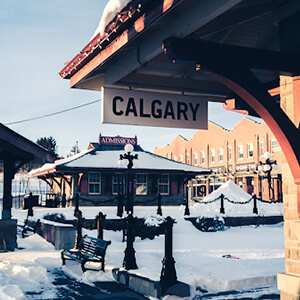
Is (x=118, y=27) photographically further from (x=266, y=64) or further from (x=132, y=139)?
(x=132, y=139)

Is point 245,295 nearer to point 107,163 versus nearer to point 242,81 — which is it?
point 242,81

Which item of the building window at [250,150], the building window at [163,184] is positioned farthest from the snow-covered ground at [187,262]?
the building window at [250,150]

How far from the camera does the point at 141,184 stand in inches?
1245

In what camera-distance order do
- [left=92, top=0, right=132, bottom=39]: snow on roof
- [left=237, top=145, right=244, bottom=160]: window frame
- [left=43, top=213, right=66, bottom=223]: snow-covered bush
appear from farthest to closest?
[left=237, top=145, right=244, bottom=160]: window frame, [left=43, top=213, right=66, bottom=223]: snow-covered bush, [left=92, top=0, right=132, bottom=39]: snow on roof

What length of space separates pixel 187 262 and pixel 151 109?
5733 mm

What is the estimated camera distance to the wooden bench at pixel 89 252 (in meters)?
9.71

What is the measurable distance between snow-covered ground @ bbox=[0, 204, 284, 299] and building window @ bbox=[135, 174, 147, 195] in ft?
41.2

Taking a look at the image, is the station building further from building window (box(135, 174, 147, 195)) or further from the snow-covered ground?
the snow-covered ground

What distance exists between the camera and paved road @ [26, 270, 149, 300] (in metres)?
7.88

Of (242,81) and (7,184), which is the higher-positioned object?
(242,81)

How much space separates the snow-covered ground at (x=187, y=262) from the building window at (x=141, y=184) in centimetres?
1256

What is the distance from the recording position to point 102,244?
32.4 feet

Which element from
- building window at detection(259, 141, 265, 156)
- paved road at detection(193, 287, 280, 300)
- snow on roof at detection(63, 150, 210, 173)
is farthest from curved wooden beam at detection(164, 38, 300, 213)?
building window at detection(259, 141, 265, 156)

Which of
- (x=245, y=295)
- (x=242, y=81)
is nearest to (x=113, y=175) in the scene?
(x=245, y=295)
